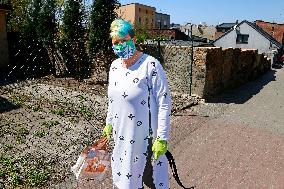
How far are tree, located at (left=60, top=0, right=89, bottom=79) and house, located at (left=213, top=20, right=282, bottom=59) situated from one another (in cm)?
2698

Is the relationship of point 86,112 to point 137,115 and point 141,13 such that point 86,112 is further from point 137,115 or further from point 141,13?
point 141,13

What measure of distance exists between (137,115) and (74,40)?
11.9 metres

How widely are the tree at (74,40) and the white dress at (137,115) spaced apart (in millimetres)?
10965

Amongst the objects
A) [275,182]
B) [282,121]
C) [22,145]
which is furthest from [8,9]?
[275,182]

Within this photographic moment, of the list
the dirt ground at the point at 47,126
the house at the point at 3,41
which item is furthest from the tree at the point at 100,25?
the house at the point at 3,41

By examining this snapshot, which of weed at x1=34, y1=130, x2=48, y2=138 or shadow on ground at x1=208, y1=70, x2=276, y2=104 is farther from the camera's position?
shadow on ground at x1=208, y1=70, x2=276, y2=104

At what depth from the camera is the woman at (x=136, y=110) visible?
10.6 ft

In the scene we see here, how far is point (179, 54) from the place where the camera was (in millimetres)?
11727

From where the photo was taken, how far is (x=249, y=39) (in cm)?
3847

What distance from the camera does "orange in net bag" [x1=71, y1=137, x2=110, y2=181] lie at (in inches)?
147

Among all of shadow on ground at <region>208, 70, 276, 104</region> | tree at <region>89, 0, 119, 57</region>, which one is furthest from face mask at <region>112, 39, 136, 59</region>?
tree at <region>89, 0, 119, 57</region>

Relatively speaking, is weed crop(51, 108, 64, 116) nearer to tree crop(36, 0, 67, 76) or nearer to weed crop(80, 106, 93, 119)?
weed crop(80, 106, 93, 119)

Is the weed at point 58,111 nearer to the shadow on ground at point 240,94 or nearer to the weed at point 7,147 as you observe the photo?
the weed at point 7,147

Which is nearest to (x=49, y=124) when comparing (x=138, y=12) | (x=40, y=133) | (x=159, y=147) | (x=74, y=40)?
(x=40, y=133)
